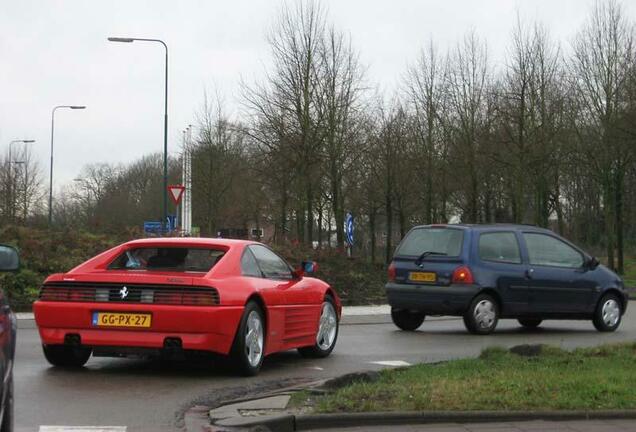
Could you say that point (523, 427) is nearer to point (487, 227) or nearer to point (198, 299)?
point (198, 299)

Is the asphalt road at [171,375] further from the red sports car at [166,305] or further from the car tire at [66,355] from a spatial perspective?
the red sports car at [166,305]

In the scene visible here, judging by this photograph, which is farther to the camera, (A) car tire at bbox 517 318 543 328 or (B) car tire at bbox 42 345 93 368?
(A) car tire at bbox 517 318 543 328

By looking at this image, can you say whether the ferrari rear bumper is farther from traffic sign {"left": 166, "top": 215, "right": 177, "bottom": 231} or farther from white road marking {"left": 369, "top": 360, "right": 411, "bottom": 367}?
traffic sign {"left": 166, "top": 215, "right": 177, "bottom": 231}

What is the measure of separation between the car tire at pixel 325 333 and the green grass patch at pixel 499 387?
2.14 metres

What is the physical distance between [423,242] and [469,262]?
0.89 meters

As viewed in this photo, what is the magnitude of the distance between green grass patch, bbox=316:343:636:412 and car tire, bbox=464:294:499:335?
4687mm

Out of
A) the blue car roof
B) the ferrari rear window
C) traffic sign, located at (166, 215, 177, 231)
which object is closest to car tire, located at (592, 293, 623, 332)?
the blue car roof

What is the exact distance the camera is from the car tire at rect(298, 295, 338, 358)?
1164 cm

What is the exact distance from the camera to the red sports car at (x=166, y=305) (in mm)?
9250

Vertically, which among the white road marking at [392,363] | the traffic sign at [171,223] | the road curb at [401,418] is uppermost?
the traffic sign at [171,223]

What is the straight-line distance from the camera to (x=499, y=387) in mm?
7973

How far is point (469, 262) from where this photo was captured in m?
14.8

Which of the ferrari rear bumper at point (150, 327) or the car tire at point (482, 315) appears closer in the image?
the ferrari rear bumper at point (150, 327)

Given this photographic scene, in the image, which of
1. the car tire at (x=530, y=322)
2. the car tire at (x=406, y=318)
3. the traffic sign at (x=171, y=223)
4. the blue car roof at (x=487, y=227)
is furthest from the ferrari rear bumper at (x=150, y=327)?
the traffic sign at (x=171, y=223)
